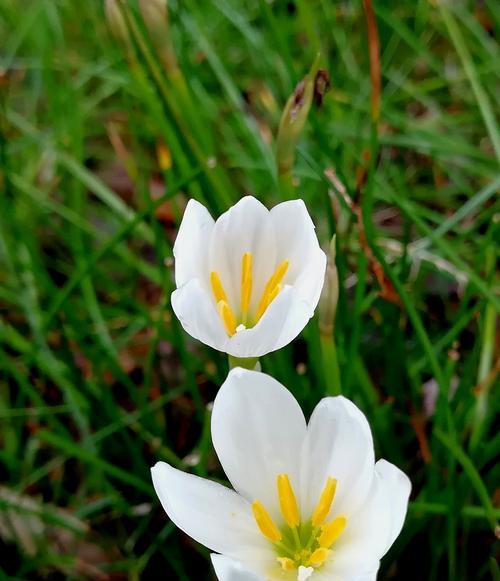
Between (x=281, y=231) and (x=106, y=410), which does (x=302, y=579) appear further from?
(x=106, y=410)

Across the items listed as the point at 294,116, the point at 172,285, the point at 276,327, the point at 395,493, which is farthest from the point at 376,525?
the point at 172,285

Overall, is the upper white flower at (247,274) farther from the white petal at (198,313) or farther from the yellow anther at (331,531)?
the yellow anther at (331,531)

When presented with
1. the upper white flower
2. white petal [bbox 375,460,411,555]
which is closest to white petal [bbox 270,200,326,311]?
the upper white flower

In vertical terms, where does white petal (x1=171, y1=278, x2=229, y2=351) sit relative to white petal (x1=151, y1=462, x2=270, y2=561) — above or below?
above

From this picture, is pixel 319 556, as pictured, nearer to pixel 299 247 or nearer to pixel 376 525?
pixel 376 525

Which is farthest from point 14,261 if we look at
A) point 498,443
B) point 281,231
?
point 498,443

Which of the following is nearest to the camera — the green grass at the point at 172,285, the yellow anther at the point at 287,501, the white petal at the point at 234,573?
the white petal at the point at 234,573

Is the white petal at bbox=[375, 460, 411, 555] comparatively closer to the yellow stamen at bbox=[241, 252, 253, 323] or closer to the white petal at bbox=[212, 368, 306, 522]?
the white petal at bbox=[212, 368, 306, 522]

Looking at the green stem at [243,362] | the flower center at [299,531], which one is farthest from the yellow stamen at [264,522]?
the green stem at [243,362]
